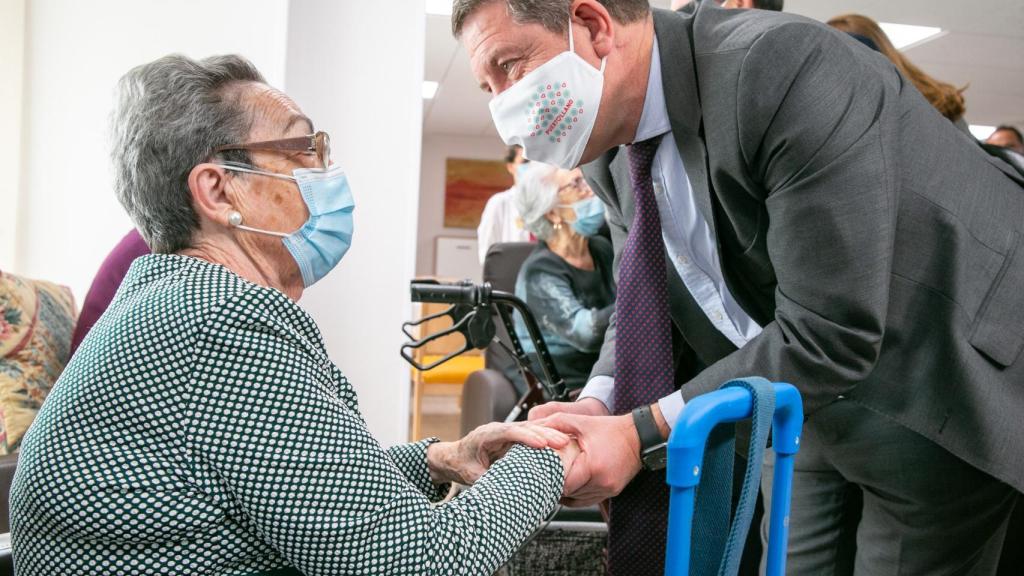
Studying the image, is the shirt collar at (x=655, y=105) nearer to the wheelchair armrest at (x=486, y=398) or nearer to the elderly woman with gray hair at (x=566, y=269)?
the elderly woman with gray hair at (x=566, y=269)

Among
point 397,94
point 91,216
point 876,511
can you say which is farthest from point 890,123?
point 91,216

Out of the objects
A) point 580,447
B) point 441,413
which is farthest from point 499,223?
point 580,447

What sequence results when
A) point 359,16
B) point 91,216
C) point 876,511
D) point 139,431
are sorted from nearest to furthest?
point 139,431, point 876,511, point 359,16, point 91,216

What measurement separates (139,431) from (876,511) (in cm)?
105

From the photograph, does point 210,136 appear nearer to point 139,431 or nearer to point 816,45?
point 139,431

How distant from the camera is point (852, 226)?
3.33ft

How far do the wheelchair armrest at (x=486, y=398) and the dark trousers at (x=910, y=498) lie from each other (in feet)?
5.19

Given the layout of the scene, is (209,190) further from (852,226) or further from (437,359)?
(437,359)

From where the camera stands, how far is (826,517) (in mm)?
1448

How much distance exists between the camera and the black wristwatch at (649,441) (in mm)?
1077

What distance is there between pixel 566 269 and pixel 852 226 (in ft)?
6.44

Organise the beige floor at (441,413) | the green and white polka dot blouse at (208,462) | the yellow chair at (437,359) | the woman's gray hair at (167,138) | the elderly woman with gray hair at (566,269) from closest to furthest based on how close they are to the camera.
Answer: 1. the green and white polka dot blouse at (208,462)
2. the woman's gray hair at (167,138)
3. the elderly woman with gray hair at (566,269)
4. the yellow chair at (437,359)
5. the beige floor at (441,413)

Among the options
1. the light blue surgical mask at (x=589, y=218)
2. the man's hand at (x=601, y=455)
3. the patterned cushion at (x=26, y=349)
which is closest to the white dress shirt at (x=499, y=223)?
the light blue surgical mask at (x=589, y=218)

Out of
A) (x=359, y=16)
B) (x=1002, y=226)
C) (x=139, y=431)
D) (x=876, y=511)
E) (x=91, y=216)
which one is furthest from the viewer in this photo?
(x=91, y=216)
